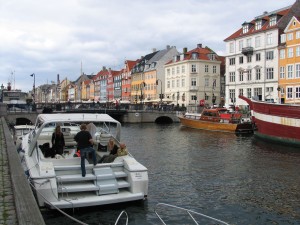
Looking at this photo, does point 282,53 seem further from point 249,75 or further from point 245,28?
point 245,28

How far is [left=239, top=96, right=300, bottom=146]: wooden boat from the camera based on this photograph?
28781 millimetres

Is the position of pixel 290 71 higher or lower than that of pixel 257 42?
lower

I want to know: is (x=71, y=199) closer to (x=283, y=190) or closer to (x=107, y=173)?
(x=107, y=173)

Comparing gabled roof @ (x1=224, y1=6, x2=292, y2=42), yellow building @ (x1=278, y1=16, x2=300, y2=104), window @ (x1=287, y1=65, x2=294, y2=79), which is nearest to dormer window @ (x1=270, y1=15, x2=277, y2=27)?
gabled roof @ (x1=224, y1=6, x2=292, y2=42)

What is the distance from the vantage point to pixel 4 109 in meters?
46.5

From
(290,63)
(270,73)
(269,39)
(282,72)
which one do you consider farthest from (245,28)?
(290,63)

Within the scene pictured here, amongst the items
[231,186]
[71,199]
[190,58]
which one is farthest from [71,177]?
[190,58]

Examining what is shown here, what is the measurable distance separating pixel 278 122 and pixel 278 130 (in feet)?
2.20

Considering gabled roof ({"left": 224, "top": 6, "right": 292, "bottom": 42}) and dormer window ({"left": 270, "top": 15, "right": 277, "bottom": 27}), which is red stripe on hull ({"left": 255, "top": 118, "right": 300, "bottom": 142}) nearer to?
gabled roof ({"left": 224, "top": 6, "right": 292, "bottom": 42})

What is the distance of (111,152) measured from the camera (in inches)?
501

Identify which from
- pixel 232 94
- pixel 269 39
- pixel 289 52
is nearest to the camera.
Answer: pixel 289 52

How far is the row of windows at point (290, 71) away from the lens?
54.2 meters

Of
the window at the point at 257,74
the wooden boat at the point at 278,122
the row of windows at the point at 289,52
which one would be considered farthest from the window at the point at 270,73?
the wooden boat at the point at 278,122

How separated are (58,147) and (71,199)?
10.8 ft
